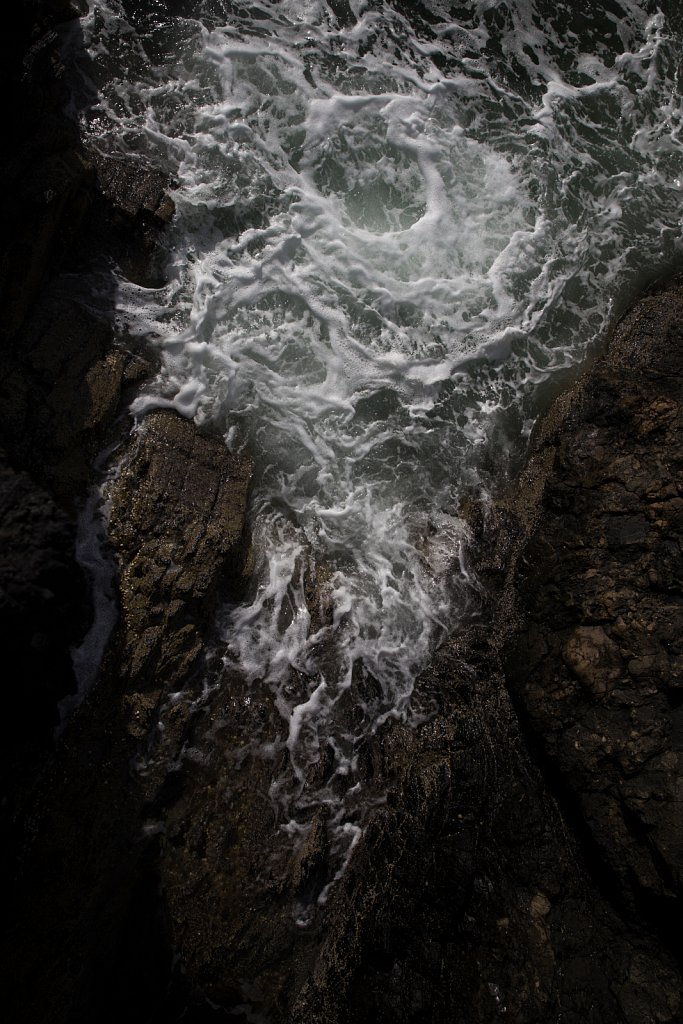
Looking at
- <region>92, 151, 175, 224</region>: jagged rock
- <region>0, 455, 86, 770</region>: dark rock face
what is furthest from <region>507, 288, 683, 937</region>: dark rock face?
<region>92, 151, 175, 224</region>: jagged rock

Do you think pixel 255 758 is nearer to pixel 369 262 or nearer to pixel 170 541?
pixel 170 541

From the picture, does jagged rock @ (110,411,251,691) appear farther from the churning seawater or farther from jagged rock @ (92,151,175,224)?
jagged rock @ (92,151,175,224)

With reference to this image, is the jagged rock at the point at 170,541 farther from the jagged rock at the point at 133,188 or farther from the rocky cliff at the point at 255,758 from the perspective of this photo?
the jagged rock at the point at 133,188

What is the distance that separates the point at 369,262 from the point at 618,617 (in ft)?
14.1

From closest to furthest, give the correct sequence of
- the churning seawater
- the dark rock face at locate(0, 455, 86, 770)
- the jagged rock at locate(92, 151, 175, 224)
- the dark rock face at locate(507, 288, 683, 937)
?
the dark rock face at locate(0, 455, 86, 770), the dark rock face at locate(507, 288, 683, 937), the churning seawater, the jagged rock at locate(92, 151, 175, 224)

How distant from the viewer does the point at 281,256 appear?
18.9 feet

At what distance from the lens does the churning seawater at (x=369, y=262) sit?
5078 millimetres

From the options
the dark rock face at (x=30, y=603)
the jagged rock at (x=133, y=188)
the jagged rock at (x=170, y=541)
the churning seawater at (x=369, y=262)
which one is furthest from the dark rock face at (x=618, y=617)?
the jagged rock at (x=133, y=188)

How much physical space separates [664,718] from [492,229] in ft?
17.3

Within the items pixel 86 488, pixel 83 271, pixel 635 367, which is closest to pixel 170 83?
pixel 83 271

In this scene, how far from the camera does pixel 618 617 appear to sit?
178 inches

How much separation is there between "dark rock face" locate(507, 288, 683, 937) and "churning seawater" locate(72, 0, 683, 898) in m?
0.68

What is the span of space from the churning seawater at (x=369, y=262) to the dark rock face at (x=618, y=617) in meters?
0.68

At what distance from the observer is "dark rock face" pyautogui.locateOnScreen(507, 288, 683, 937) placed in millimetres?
4035
